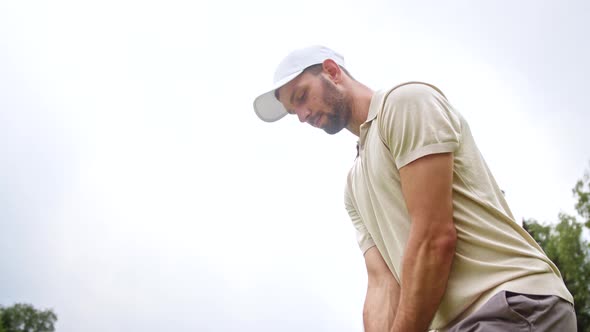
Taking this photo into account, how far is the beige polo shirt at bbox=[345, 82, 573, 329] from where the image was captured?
2.16 metres

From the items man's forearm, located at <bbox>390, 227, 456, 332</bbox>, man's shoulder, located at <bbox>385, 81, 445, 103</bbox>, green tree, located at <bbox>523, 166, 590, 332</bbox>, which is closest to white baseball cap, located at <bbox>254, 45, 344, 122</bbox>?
man's shoulder, located at <bbox>385, 81, 445, 103</bbox>

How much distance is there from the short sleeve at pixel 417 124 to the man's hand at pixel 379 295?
2.79ft

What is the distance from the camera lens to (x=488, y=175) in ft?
8.08

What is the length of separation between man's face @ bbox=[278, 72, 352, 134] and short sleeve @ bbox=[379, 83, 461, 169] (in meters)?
0.46

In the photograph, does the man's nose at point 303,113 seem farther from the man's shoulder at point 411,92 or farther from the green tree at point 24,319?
the green tree at point 24,319

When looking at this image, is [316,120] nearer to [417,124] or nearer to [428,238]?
[417,124]

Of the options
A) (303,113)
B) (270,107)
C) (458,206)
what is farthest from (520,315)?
(270,107)

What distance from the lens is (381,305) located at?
2.86m

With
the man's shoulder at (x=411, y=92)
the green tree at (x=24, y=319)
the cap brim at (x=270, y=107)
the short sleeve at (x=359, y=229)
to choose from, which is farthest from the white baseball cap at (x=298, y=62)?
the green tree at (x=24, y=319)

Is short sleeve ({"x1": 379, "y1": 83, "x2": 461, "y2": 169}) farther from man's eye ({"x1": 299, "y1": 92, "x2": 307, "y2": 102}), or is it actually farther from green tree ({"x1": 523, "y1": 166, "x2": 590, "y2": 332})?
green tree ({"x1": 523, "y1": 166, "x2": 590, "y2": 332})

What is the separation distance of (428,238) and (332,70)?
1.16 metres

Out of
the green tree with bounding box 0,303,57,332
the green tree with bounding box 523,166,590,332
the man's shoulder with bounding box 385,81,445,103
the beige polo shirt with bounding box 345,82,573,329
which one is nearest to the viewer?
the beige polo shirt with bounding box 345,82,573,329

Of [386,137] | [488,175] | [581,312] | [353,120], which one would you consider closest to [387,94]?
[386,137]

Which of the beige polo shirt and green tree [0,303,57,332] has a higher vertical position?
the beige polo shirt
